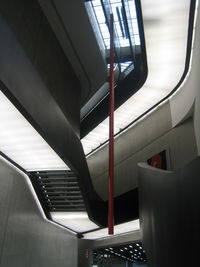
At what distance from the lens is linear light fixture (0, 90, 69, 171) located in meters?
5.38

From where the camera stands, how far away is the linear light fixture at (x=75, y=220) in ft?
32.3

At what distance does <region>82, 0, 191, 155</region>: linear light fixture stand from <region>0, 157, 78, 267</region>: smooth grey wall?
18.7ft

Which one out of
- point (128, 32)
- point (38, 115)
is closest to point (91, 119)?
point (128, 32)

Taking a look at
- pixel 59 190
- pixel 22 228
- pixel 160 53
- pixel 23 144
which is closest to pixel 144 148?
pixel 160 53

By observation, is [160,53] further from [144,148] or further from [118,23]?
[144,148]

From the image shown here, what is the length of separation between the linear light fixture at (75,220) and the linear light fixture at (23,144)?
2.84m

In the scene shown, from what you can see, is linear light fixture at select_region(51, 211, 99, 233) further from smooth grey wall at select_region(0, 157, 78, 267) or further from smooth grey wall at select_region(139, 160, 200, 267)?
smooth grey wall at select_region(139, 160, 200, 267)

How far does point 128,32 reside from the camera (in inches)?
341

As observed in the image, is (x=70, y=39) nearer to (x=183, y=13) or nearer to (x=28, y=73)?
(x=183, y=13)

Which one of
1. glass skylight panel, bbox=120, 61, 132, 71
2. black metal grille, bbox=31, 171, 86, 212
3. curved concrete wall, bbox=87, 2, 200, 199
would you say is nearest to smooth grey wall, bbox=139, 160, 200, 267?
black metal grille, bbox=31, 171, 86, 212

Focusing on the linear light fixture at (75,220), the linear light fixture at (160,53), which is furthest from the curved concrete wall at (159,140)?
the linear light fixture at (75,220)

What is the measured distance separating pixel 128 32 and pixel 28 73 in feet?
15.4

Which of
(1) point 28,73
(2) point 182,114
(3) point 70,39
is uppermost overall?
(3) point 70,39

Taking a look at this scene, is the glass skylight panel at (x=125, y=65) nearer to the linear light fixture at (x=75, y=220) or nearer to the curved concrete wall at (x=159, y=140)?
the curved concrete wall at (x=159, y=140)
